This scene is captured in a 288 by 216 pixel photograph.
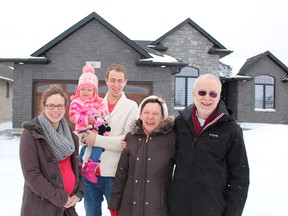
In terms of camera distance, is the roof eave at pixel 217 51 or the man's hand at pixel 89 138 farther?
the roof eave at pixel 217 51

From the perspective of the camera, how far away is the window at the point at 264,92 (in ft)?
63.8

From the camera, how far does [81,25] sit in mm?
13312

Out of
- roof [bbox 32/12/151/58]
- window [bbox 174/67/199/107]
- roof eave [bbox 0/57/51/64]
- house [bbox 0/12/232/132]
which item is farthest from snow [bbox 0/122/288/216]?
window [bbox 174/67/199/107]

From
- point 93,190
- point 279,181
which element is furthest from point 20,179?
point 279,181

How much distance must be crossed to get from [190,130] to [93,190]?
1.30 meters

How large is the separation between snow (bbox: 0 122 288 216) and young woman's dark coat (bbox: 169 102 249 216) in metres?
2.41

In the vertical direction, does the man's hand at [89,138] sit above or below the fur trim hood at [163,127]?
below

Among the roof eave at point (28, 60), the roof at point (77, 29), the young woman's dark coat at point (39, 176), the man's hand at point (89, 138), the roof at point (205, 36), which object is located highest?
the roof at point (205, 36)

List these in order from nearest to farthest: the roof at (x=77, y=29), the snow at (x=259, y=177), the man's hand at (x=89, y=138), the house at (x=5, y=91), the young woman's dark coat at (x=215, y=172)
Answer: the young woman's dark coat at (x=215, y=172), the man's hand at (x=89, y=138), the snow at (x=259, y=177), the roof at (x=77, y=29), the house at (x=5, y=91)

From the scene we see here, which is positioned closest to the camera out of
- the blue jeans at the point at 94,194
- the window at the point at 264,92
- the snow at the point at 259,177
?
the blue jeans at the point at 94,194

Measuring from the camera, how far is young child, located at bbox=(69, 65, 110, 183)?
2.89m

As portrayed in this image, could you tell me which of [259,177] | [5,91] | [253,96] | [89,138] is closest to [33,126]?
[89,138]

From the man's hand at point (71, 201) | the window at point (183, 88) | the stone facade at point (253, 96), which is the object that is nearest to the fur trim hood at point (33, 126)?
the man's hand at point (71, 201)

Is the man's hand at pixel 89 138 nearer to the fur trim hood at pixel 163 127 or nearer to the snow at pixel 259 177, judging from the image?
the fur trim hood at pixel 163 127
